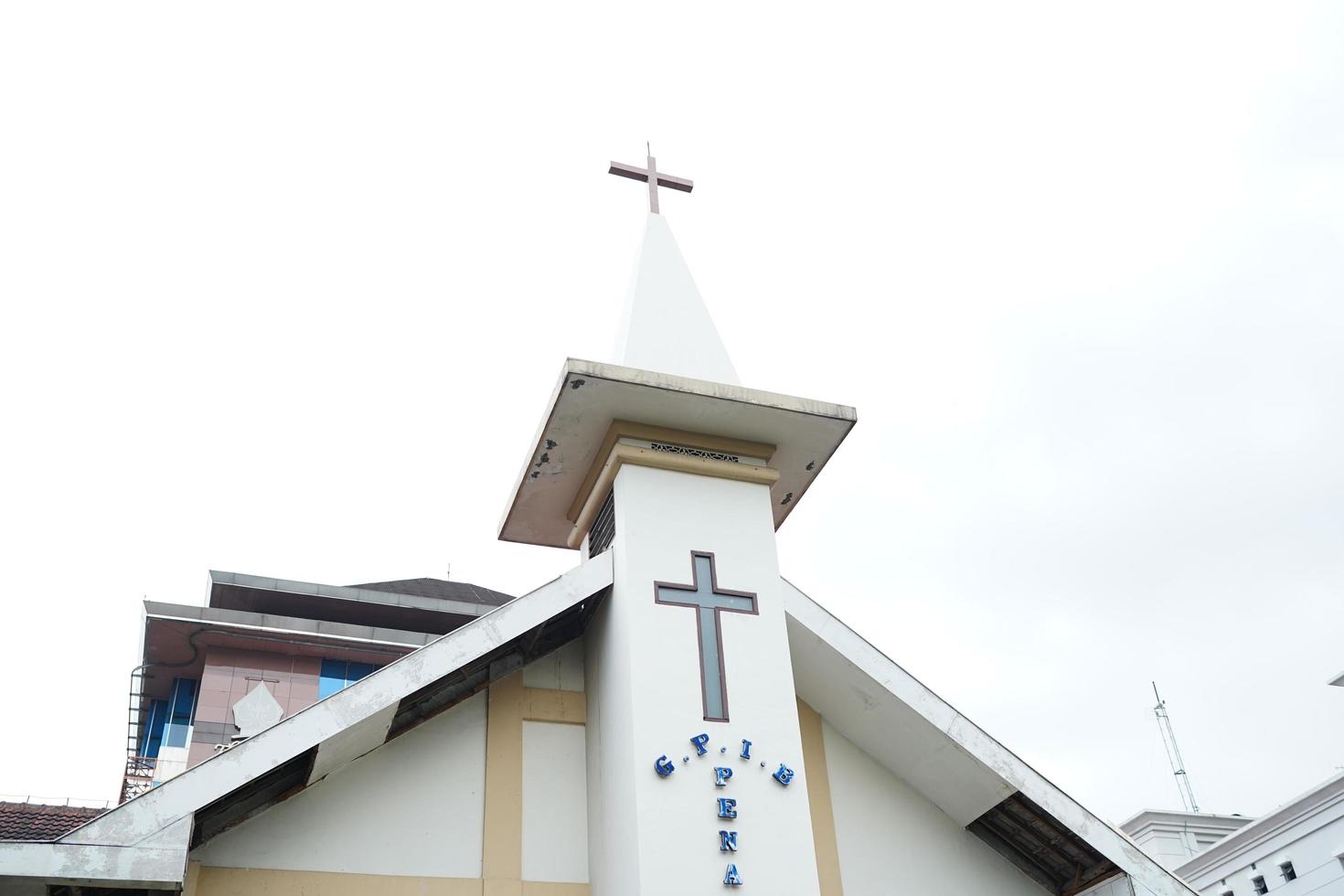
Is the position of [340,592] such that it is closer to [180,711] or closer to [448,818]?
[180,711]

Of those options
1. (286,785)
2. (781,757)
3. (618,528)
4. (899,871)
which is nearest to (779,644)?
(781,757)

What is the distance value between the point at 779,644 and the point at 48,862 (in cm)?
619

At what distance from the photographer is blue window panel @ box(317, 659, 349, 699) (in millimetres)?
36312

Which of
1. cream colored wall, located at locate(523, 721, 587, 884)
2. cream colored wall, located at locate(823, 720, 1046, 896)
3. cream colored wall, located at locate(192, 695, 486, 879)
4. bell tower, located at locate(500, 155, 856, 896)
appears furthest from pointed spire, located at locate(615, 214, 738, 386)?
cream colored wall, located at locate(192, 695, 486, 879)

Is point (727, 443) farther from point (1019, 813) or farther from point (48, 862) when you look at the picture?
point (48, 862)

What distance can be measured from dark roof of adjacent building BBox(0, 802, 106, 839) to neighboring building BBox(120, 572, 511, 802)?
22.0 metres

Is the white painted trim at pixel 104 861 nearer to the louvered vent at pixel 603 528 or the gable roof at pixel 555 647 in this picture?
the gable roof at pixel 555 647

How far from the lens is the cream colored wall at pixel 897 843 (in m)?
12.3

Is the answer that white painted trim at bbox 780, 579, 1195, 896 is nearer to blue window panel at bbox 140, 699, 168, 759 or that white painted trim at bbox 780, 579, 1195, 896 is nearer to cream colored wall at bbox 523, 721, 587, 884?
cream colored wall at bbox 523, 721, 587, 884

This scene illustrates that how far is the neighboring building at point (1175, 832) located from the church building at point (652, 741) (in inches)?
1077

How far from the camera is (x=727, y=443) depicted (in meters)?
12.9

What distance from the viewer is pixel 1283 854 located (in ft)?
100

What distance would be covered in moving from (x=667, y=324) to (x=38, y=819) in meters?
7.75

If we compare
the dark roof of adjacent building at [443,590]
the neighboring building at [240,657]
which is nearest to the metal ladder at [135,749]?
the neighboring building at [240,657]
